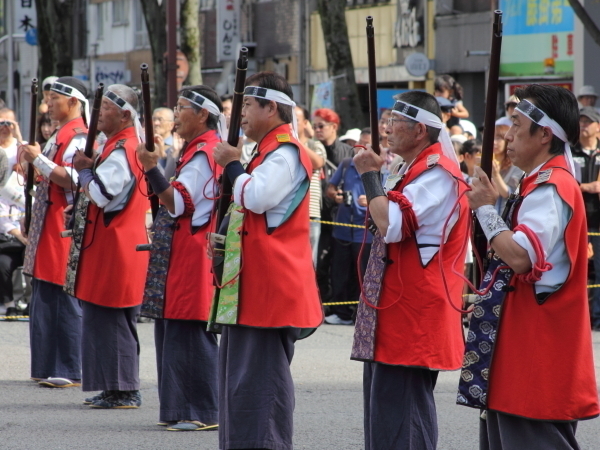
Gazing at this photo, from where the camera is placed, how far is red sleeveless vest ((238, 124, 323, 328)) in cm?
556

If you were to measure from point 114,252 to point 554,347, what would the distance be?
12.0 feet

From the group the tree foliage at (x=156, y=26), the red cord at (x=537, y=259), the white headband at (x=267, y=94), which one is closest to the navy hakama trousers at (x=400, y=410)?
the red cord at (x=537, y=259)

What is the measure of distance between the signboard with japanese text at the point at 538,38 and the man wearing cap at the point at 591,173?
10.5 m

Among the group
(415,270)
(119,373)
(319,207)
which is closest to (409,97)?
(415,270)

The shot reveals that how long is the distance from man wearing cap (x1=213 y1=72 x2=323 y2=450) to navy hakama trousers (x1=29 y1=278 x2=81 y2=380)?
9.12 ft

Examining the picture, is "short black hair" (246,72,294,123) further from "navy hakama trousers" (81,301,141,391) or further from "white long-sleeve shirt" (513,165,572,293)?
"navy hakama trousers" (81,301,141,391)

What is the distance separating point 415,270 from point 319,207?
22.3ft

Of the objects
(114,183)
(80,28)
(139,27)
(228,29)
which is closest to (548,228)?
(114,183)

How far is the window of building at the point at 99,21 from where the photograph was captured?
41.3 meters

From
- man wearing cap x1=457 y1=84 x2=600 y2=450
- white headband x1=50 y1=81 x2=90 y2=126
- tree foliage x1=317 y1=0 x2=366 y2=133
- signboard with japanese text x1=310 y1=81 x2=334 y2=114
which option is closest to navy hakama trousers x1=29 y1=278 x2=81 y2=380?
white headband x1=50 y1=81 x2=90 y2=126

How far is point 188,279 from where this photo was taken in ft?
21.7

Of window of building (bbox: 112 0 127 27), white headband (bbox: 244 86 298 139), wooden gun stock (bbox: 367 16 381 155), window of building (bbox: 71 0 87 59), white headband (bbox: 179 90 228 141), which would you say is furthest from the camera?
window of building (bbox: 71 0 87 59)

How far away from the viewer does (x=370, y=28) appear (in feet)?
16.8

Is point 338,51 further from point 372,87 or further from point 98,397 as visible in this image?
point 372,87
